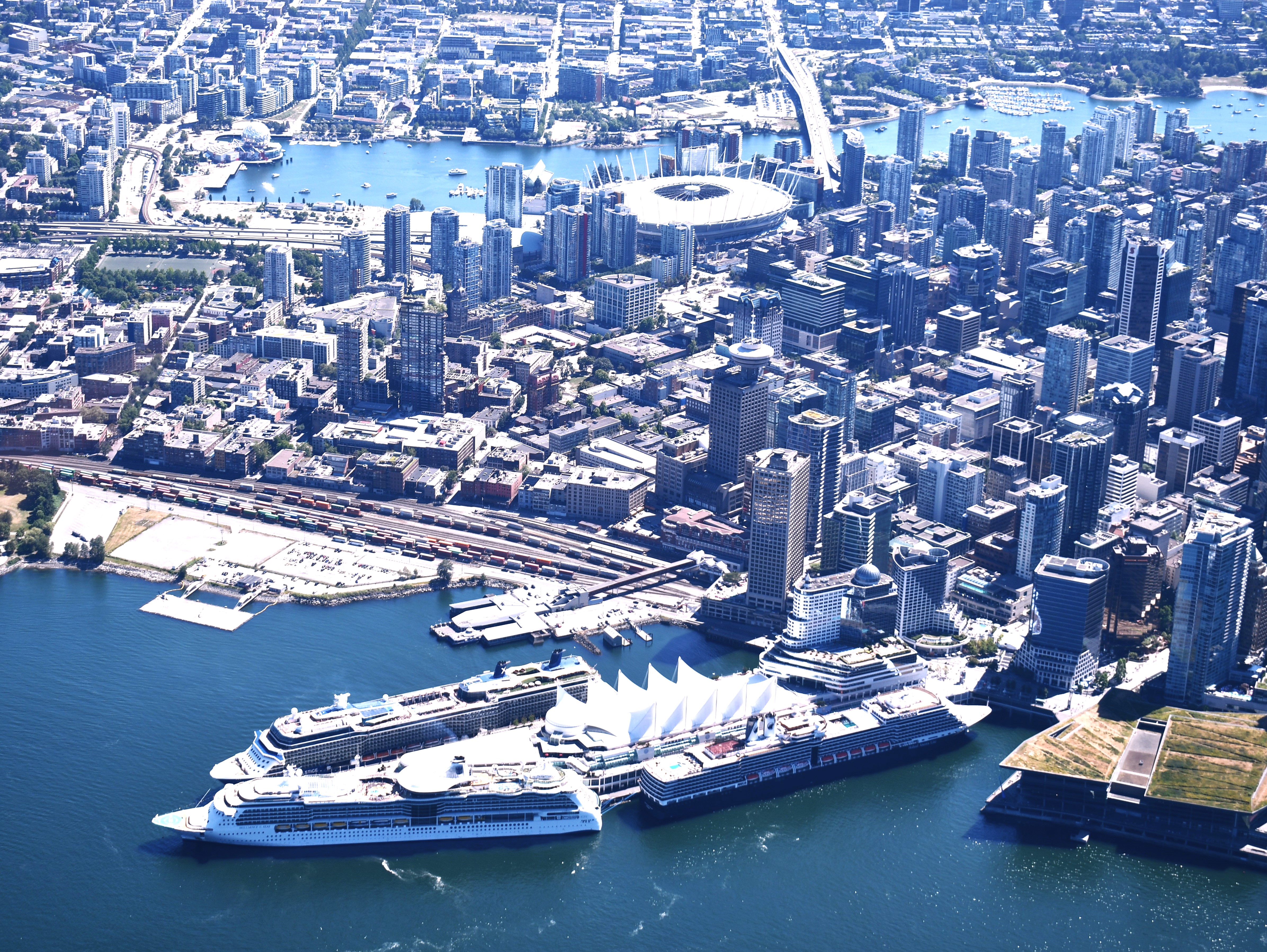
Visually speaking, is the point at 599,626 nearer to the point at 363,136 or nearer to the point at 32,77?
the point at 363,136

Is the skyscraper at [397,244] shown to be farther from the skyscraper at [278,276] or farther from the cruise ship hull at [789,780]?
the cruise ship hull at [789,780]

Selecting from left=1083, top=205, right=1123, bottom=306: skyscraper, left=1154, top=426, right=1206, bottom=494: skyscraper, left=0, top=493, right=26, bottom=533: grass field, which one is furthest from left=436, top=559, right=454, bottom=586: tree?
left=1083, top=205, right=1123, bottom=306: skyscraper

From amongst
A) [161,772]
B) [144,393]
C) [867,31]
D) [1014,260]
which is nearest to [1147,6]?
[867,31]

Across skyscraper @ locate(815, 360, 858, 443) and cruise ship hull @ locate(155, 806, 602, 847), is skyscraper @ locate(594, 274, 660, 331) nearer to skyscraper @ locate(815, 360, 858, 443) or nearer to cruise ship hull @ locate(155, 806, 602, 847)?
skyscraper @ locate(815, 360, 858, 443)

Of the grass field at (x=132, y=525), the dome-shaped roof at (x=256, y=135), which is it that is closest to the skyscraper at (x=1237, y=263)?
the grass field at (x=132, y=525)

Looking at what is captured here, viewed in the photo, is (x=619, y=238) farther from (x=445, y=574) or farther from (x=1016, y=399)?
(x=445, y=574)

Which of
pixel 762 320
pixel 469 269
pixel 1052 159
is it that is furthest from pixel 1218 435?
pixel 1052 159

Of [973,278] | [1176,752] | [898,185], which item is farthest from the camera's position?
[898,185]
